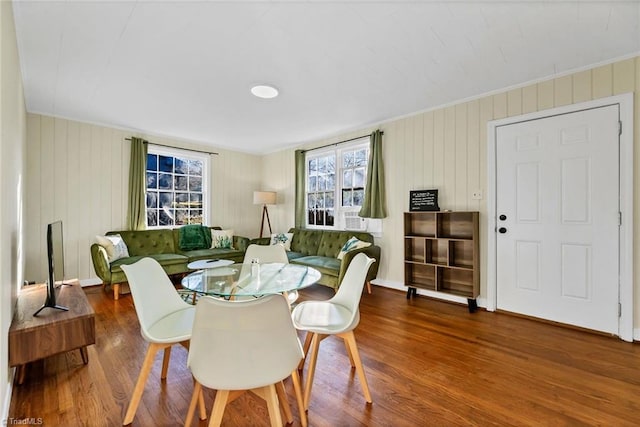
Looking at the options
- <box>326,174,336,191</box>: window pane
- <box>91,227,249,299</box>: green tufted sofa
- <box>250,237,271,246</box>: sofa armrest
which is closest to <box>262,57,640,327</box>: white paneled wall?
<box>326,174,336,191</box>: window pane

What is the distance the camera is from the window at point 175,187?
502 cm

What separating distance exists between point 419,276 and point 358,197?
154 centimetres

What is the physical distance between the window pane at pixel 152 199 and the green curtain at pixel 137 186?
0.29 meters

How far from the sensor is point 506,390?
1828 millimetres

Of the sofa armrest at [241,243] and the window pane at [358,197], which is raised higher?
the window pane at [358,197]

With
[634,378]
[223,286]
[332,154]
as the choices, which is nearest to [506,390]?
[634,378]

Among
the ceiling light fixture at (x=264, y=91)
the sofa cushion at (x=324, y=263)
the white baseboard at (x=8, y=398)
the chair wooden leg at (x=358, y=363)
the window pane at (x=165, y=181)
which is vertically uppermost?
the ceiling light fixture at (x=264, y=91)

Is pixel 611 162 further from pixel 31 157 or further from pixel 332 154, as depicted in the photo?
pixel 31 157

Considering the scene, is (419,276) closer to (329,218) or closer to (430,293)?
(430,293)

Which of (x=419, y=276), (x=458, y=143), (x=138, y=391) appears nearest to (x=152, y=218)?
(x=138, y=391)

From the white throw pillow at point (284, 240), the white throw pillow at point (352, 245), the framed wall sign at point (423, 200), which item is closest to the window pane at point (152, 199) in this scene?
the white throw pillow at point (284, 240)

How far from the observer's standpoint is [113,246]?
12.9 ft

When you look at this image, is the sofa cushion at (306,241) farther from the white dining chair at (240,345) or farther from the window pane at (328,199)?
the white dining chair at (240,345)

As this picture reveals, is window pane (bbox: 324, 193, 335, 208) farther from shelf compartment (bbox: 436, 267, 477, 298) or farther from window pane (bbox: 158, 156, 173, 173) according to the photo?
window pane (bbox: 158, 156, 173, 173)
